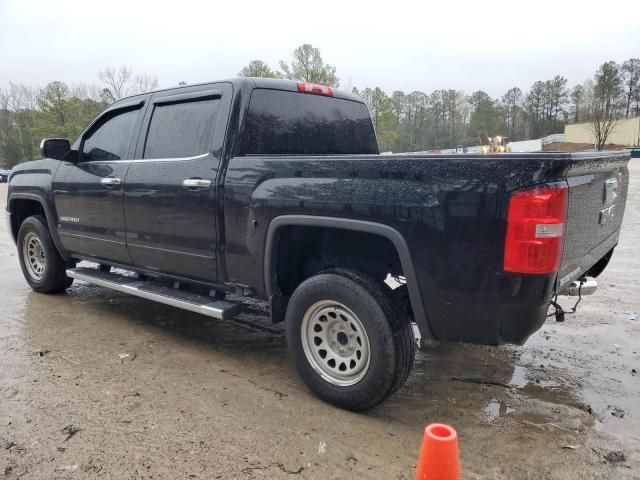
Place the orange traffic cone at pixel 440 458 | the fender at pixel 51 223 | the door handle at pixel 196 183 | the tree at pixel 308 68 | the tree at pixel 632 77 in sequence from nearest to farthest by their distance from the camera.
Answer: the orange traffic cone at pixel 440 458 → the door handle at pixel 196 183 → the fender at pixel 51 223 → the tree at pixel 308 68 → the tree at pixel 632 77

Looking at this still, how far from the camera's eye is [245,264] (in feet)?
11.6

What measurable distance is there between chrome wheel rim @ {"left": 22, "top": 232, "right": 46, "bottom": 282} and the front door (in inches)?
31.9

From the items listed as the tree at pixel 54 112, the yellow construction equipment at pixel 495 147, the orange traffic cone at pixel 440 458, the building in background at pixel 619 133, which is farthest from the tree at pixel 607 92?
the orange traffic cone at pixel 440 458

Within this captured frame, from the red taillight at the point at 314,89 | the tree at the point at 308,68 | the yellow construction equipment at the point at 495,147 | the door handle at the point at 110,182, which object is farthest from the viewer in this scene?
the tree at the point at 308,68

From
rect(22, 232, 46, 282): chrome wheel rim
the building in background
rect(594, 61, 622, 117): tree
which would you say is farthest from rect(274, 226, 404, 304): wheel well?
rect(594, 61, 622, 117): tree

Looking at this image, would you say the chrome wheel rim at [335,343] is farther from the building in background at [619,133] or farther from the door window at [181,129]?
the building in background at [619,133]

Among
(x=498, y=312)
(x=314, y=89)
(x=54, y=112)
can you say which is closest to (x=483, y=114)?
(x=54, y=112)

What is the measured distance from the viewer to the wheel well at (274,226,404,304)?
3170 mm

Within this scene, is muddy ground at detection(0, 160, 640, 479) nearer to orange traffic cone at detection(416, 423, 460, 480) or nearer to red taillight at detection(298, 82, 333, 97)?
orange traffic cone at detection(416, 423, 460, 480)

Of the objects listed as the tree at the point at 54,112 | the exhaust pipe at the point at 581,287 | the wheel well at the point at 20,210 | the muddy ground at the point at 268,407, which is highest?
the tree at the point at 54,112

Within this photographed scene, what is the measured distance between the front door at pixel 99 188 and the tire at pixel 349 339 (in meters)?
2.14

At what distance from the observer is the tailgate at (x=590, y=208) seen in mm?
2582

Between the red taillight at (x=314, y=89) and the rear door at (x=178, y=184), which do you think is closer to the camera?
the rear door at (x=178, y=184)

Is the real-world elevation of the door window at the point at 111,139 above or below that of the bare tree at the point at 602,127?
above
